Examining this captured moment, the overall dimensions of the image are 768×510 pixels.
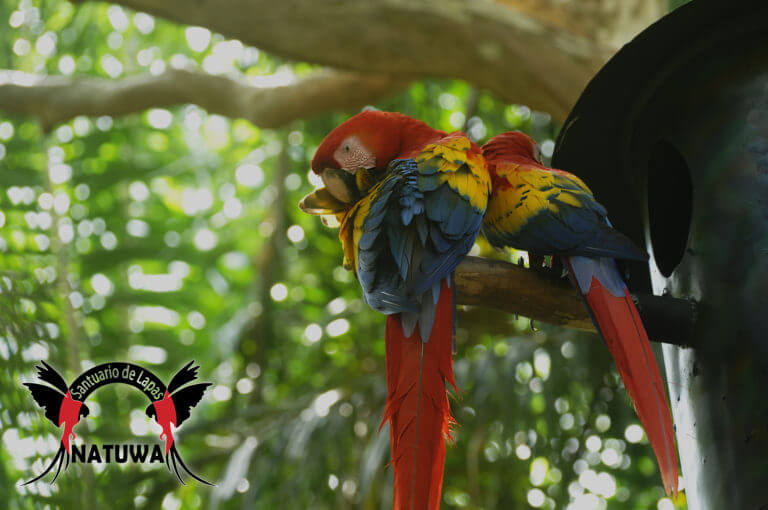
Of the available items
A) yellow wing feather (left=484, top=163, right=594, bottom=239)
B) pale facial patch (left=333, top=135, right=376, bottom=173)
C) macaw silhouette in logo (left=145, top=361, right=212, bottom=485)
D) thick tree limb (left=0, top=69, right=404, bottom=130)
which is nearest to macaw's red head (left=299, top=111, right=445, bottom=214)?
pale facial patch (left=333, top=135, right=376, bottom=173)

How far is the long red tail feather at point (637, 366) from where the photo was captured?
0.64 meters

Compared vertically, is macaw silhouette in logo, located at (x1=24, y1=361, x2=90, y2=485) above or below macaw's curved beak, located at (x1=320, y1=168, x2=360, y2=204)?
below

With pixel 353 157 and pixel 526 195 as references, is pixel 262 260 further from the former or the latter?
pixel 526 195

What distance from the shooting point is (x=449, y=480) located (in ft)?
5.78

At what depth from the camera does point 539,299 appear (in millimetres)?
834

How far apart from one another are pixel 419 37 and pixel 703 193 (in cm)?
105

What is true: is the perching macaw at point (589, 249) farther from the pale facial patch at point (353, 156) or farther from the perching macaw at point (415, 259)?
the pale facial patch at point (353, 156)

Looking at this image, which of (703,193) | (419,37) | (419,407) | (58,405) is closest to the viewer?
(419,407)

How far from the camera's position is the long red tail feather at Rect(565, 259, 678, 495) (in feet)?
2.11

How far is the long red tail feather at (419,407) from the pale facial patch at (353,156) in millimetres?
213

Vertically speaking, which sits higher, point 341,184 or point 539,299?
point 341,184

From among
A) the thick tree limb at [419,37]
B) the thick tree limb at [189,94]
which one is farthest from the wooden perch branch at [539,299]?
the thick tree limb at [189,94]

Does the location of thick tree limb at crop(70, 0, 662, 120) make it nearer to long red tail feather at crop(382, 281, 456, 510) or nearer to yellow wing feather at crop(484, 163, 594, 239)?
yellow wing feather at crop(484, 163, 594, 239)

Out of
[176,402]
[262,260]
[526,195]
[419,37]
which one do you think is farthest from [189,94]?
[526,195]
